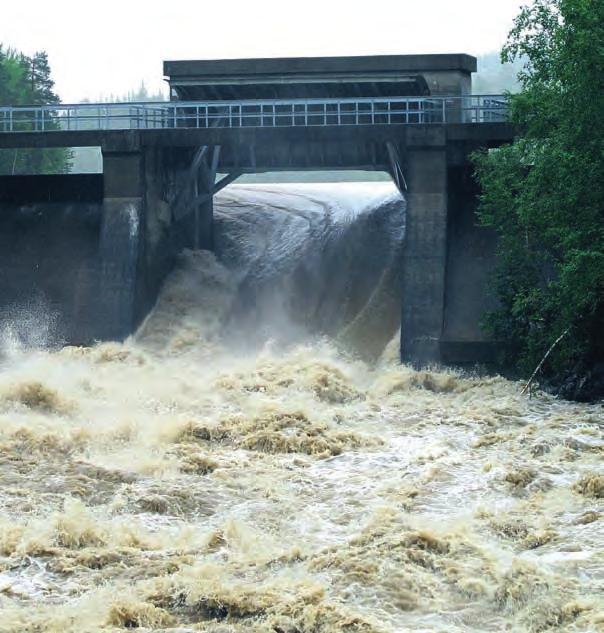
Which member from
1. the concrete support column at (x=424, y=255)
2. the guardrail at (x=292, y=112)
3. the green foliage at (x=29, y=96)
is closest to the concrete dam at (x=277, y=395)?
the concrete support column at (x=424, y=255)

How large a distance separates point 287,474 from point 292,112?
16607 mm

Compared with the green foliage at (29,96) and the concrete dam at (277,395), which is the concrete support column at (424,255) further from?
the green foliage at (29,96)

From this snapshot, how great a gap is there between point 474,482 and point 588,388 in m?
7.34

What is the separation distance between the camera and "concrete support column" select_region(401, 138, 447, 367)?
29.8 metres

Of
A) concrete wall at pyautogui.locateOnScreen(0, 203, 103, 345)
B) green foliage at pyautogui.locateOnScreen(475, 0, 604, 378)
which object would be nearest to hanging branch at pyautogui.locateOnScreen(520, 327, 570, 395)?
green foliage at pyautogui.locateOnScreen(475, 0, 604, 378)

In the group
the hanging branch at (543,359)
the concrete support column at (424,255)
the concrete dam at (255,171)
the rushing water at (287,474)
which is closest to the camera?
the rushing water at (287,474)

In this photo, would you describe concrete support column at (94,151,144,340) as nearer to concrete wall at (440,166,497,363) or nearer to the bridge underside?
the bridge underside

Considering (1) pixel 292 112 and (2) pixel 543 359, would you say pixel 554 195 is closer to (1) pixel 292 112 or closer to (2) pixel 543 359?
(2) pixel 543 359

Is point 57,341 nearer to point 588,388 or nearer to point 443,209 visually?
point 443,209

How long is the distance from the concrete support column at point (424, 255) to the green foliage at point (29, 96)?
28.3 meters

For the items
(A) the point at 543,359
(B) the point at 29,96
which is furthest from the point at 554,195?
(B) the point at 29,96

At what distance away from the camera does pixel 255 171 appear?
113 ft

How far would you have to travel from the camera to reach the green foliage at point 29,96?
55281 mm

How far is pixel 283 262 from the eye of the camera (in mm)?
34500
